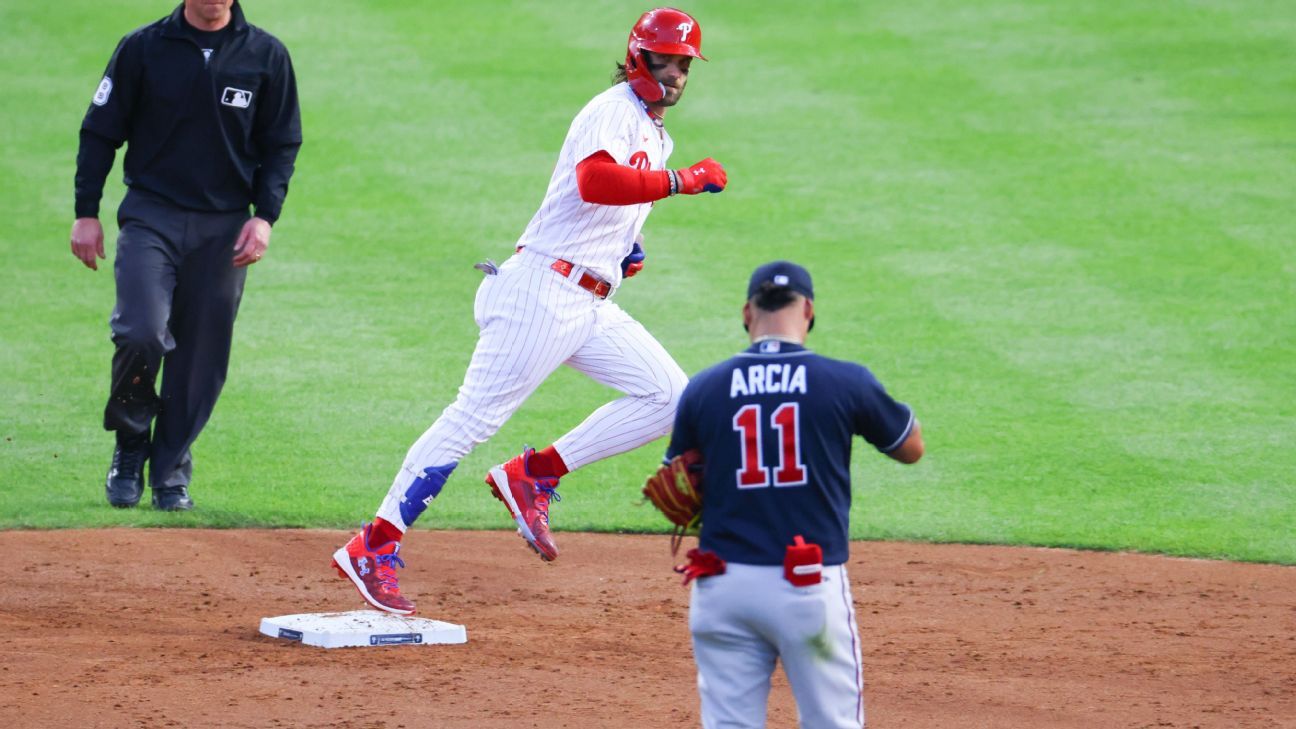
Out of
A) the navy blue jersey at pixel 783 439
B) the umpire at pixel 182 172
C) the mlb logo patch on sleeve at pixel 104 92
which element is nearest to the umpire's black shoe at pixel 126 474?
the umpire at pixel 182 172

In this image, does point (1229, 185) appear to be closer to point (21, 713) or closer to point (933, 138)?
point (933, 138)

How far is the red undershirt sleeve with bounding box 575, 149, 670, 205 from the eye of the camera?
17.8ft

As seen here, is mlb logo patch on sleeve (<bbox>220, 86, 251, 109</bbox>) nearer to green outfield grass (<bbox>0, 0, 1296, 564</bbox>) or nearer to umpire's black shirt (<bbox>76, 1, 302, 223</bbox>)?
umpire's black shirt (<bbox>76, 1, 302, 223</bbox>)

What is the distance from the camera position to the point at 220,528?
7.01 m

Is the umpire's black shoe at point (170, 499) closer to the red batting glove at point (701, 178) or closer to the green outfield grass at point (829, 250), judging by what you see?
the green outfield grass at point (829, 250)

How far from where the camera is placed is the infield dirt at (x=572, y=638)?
16.1 ft

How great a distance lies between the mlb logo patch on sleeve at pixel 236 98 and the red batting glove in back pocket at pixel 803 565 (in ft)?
12.5

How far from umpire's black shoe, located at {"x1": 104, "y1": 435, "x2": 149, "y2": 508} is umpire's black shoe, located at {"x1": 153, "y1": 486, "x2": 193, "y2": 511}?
97 millimetres

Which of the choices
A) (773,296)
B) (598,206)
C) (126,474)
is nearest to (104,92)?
(126,474)

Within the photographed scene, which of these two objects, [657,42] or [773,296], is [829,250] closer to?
[657,42]

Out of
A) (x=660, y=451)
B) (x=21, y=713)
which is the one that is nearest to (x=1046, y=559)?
(x=660, y=451)

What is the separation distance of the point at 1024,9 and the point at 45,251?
9.11 metres

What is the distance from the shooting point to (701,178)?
216 inches

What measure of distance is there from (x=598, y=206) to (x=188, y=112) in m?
1.97
